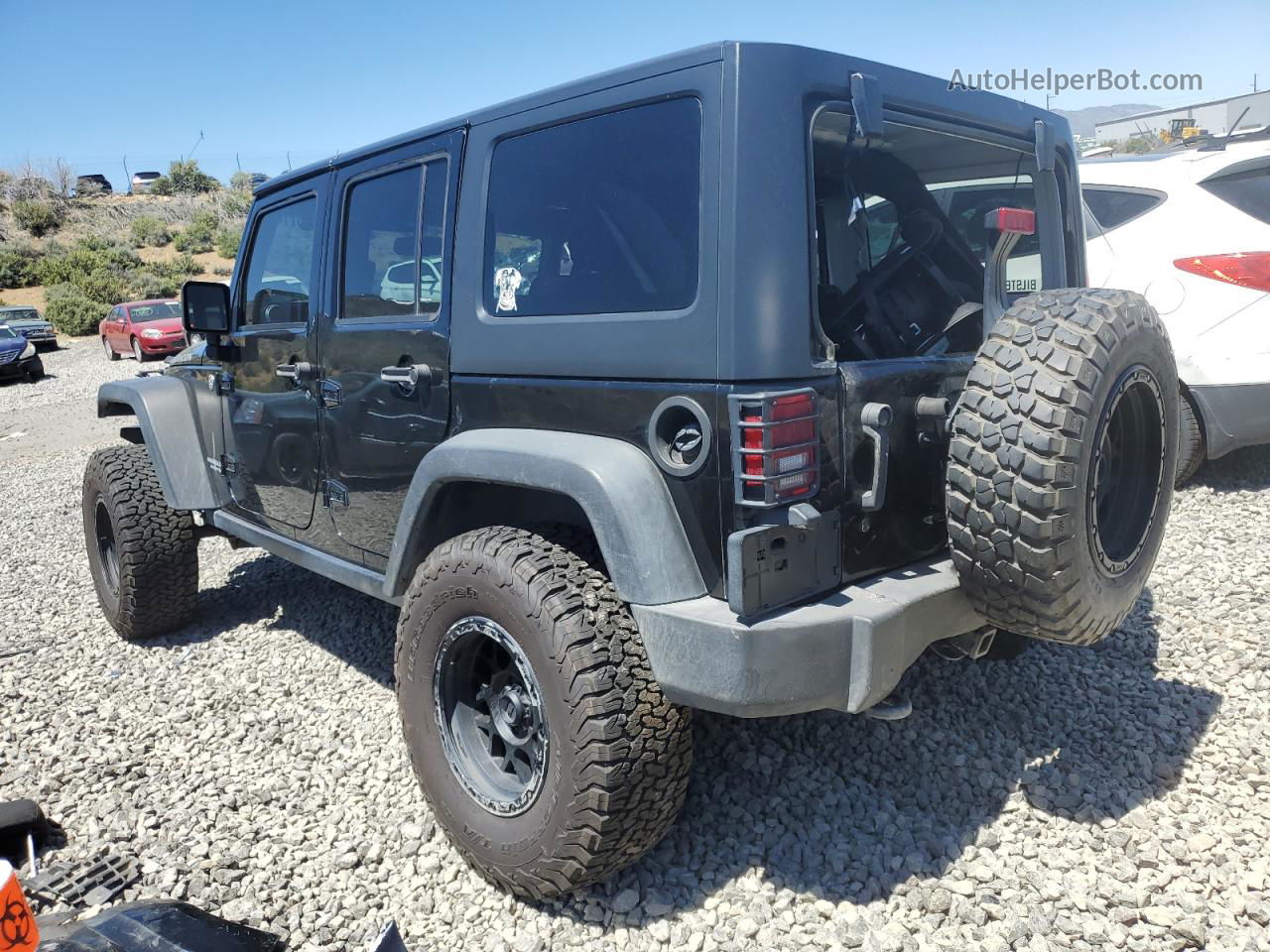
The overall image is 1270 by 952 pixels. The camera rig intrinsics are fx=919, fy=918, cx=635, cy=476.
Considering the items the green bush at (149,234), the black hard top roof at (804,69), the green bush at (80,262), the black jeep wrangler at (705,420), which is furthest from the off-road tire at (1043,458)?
the green bush at (149,234)

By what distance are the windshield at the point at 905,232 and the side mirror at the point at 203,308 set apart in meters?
2.56

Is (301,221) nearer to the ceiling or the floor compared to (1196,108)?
nearer to the floor

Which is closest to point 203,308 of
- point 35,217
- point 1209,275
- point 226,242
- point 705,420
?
point 705,420

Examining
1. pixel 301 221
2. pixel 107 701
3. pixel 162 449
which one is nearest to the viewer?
pixel 301 221

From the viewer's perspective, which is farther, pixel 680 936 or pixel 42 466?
pixel 42 466

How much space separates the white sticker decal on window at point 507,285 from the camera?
100 inches

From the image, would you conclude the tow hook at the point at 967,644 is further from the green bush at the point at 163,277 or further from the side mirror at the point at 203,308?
the green bush at the point at 163,277

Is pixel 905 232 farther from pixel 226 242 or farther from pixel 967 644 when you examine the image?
pixel 226 242

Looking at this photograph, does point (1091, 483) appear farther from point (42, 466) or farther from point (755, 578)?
point (42, 466)

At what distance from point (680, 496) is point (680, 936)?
Answer: 1110 millimetres

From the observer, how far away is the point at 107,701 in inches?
149

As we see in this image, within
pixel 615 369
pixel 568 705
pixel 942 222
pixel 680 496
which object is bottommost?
pixel 568 705

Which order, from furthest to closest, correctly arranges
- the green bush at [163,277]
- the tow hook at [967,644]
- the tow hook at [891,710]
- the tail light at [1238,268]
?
the green bush at [163,277], the tail light at [1238,268], the tow hook at [967,644], the tow hook at [891,710]

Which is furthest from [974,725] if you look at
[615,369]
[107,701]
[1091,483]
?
[107,701]
